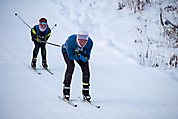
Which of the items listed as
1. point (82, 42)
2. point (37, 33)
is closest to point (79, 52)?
point (82, 42)

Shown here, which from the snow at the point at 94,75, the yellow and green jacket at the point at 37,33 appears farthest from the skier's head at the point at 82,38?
the yellow and green jacket at the point at 37,33

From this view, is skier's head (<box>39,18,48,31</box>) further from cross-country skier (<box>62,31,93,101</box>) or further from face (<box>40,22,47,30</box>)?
cross-country skier (<box>62,31,93,101</box>)

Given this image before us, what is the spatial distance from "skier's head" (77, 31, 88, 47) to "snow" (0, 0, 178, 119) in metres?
1.30

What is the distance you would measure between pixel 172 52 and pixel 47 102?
715cm

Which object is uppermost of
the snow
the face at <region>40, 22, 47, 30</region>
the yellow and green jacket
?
the face at <region>40, 22, 47, 30</region>

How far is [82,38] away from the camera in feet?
15.9

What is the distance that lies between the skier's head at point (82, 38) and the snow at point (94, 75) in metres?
1.30

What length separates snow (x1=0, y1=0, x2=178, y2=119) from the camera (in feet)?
15.5

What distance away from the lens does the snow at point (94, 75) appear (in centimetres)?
473

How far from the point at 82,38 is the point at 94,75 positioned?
3211 mm

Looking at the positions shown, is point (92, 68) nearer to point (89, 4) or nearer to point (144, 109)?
point (144, 109)

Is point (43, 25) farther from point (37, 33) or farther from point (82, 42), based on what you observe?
point (82, 42)

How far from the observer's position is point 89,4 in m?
17.6

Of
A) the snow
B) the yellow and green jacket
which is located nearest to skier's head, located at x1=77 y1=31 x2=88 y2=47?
the snow
